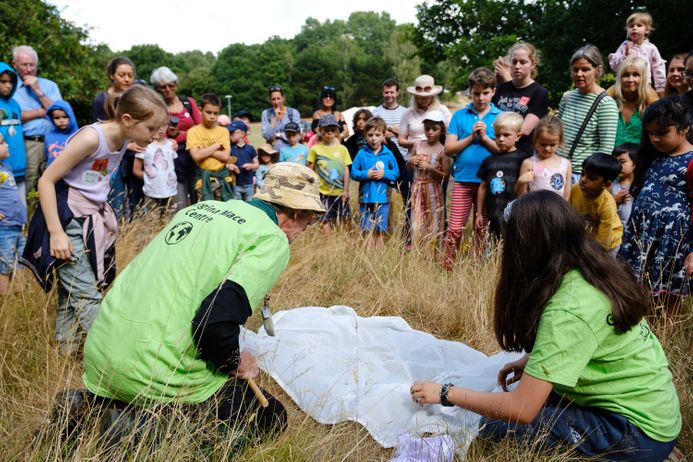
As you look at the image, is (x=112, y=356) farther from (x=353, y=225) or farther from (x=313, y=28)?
(x=313, y=28)

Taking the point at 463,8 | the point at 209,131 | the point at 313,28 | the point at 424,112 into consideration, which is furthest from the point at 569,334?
the point at 313,28

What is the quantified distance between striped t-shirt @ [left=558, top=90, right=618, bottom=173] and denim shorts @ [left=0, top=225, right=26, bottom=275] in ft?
13.3

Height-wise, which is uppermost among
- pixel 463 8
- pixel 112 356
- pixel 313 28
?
pixel 313 28

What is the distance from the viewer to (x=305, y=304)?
4.15m

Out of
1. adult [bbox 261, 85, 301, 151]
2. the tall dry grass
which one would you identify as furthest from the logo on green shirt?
adult [bbox 261, 85, 301, 151]

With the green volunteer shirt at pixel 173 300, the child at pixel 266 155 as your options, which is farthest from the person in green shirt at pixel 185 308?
the child at pixel 266 155

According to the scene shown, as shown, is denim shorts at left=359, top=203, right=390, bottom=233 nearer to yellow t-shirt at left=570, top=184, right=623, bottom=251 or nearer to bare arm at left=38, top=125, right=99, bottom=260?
yellow t-shirt at left=570, top=184, right=623, bottom=251

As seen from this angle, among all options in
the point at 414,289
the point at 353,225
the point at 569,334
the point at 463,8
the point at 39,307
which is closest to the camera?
the point at 569,334

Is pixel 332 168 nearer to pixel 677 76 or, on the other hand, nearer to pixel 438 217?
pixel 438 217

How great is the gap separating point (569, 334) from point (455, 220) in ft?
10.6

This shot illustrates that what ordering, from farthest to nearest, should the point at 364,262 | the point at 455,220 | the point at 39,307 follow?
the point at 455,220, the point at 364,262, the point at 39,307

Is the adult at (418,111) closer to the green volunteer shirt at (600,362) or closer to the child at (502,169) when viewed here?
the child at (502,169)

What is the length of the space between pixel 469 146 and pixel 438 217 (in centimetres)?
78

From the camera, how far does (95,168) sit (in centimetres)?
300
